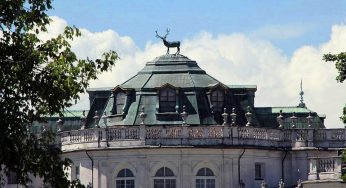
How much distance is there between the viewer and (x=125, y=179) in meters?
109

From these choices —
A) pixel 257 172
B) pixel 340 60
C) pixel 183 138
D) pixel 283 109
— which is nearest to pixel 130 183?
pixel 183 138

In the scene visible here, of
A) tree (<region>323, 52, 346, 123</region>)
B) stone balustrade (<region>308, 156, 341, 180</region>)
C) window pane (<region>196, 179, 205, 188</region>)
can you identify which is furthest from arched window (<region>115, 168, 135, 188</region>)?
tree (<region>323, 52, 346, 123</region>)

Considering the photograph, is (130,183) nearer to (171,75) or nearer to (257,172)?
(257,172)

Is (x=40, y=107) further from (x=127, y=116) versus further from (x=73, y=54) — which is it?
(x=127, y=116)

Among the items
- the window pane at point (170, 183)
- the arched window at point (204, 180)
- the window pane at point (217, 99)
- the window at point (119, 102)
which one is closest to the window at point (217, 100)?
the window pane at point (217, 99)

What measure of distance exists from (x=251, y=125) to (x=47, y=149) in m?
51.8

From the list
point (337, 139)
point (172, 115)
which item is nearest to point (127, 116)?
point (172, 115)

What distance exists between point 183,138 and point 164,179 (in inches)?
105

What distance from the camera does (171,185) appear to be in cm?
10931

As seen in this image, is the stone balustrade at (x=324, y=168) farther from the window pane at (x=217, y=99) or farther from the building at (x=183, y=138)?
the window pane at (x=217, y=99)

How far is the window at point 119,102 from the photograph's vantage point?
113 metres

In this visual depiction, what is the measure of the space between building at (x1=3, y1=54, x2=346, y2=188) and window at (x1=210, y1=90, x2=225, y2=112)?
2.3 inches

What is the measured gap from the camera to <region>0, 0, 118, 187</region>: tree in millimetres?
59438

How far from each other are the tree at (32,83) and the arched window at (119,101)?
51.1 m
